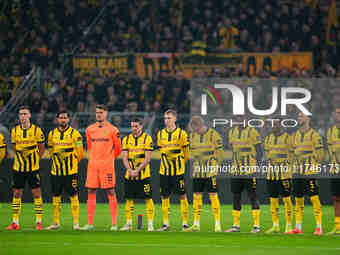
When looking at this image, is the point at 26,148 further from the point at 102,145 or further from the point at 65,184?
the point at 102,145

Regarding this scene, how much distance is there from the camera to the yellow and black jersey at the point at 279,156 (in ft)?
46.8

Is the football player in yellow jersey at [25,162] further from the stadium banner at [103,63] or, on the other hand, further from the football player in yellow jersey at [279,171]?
the stadium banner at [103,63]

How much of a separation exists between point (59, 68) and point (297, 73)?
28.3ft

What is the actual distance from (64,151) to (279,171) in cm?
409

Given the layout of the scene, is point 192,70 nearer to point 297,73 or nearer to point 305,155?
point 297,73

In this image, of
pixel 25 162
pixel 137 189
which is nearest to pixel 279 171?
pixel 137 189

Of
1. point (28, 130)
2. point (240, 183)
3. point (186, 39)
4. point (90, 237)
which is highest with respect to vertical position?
point (186, 39)

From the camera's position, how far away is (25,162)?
577 inches

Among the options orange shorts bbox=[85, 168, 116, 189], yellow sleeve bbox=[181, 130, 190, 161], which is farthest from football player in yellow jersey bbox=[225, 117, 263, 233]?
orange shorts bbox=[85, 168, 116, 189]

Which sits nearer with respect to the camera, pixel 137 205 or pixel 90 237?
pixel 90 237

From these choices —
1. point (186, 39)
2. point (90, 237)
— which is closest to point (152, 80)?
point (186, 39)

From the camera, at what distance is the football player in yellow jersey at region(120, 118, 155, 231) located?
1440 centimetres

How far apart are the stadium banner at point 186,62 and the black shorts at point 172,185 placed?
10.3m

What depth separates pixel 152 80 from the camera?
23594 mm
